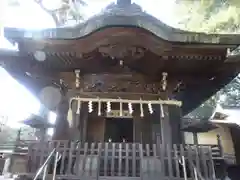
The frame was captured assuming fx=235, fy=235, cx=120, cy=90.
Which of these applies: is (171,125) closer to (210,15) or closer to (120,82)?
(120,82)

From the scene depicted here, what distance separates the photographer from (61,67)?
6.95 metres

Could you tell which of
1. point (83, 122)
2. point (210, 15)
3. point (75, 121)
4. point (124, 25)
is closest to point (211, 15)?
point (210, 15)

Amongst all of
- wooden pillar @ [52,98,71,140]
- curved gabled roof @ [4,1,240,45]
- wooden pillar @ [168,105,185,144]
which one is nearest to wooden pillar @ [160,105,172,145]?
wooden pillar @ [168,105,185,144]

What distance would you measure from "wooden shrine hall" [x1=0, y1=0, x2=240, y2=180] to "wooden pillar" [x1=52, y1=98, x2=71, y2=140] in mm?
30

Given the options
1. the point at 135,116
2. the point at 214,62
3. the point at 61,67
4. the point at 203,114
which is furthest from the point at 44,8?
the point at 203,114

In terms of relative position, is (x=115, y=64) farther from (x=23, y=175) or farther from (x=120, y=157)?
(x=23, y=175)

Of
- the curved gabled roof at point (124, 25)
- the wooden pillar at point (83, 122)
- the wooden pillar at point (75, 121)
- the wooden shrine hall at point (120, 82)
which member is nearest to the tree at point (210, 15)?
the wooden shrine hall at point (120, 82)

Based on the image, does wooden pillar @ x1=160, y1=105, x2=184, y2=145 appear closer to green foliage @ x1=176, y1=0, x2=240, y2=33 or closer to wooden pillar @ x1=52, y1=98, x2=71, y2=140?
A: wooden pillar @ x1=52, y1=98, x2=71, y2=140

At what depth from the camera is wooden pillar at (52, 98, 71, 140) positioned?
6816 millimetres

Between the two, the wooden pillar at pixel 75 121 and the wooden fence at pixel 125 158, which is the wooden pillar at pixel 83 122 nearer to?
the wooden pillar at pixel 75 121

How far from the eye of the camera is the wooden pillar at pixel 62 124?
6.82m

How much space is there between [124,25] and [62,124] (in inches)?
135

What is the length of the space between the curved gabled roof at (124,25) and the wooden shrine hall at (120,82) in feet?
0.08

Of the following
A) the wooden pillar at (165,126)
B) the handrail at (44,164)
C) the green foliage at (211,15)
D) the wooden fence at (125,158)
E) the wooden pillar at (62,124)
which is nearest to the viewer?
the handrail at (44,164)
